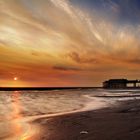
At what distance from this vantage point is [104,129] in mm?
13500

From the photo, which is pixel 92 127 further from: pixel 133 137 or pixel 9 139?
pixel 9 139

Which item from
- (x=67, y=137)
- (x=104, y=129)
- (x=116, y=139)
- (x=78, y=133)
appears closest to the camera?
(x=116, y=139)

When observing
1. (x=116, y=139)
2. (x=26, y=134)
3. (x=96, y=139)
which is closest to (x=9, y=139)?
(x=26, y=134)

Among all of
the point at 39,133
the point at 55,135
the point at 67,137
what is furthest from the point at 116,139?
the point at 39,133

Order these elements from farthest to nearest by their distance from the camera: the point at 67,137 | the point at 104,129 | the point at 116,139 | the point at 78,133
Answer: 1. the point at 104,129
2. the point at 78,133
3. the point at 67,137
4. the point at 116,139

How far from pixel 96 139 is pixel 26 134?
13.5ft

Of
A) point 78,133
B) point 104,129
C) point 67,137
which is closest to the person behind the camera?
point 67,137

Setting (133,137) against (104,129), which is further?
(104,129)

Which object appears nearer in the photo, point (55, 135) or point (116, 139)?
point (116, 139)

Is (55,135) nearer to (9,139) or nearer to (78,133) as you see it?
(78,133)

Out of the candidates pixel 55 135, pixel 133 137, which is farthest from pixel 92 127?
pixel 133 137

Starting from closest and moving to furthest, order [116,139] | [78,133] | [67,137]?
[116,139]
[67,137]
[78,133]

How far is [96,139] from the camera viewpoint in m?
11.1

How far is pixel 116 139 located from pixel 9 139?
490cm
